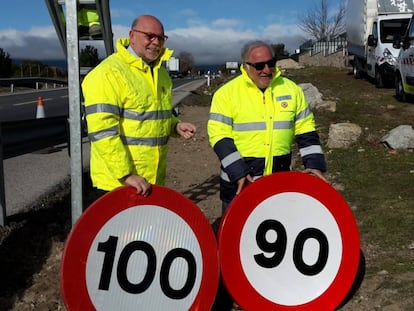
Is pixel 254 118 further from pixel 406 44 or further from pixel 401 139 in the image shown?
pixel 406 44

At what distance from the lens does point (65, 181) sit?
8562 millimetres

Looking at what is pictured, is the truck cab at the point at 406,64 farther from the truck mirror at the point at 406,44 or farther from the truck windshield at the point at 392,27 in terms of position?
the truck windshield at the point at 392,27

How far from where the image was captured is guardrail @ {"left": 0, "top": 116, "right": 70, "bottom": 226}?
252 inches

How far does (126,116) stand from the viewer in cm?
400

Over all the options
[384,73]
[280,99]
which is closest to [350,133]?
[280,99]

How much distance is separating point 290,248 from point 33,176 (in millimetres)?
5798

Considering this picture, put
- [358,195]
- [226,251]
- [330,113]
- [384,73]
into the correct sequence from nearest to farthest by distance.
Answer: [226,251] → [358,195] → [330,113] → [384,73]

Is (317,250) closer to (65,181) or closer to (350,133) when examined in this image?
(65,181)

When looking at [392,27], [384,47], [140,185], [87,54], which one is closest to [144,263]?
[140,185]

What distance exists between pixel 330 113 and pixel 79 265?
12174mm

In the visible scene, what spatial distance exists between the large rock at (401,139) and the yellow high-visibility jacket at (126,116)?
21.8 ft

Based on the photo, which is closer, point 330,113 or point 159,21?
point 159,21

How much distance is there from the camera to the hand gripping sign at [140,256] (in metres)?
3.54

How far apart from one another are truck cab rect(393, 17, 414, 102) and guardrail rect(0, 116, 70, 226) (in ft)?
33.0
